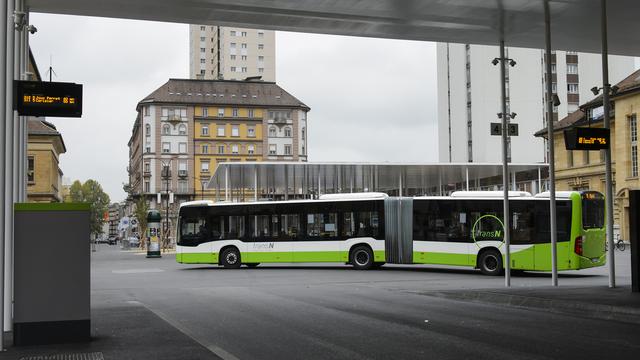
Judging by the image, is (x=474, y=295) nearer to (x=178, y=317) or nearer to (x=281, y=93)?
(x=178, y=317)

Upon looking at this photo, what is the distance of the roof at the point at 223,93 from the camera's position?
390ft

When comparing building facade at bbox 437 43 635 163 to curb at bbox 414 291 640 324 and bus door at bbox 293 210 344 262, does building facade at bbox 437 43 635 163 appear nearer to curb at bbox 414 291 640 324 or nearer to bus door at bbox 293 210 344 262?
bus door at bbox 293 210 344 262

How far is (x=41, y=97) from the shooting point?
34.1ft

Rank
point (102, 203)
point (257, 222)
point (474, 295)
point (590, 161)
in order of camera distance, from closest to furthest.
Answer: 1. point (474, 295)
2. point (257, 222)
3. point (590, 161)
4. point (102, 203)

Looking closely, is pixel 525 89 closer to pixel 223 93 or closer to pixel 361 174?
pixel 223 93

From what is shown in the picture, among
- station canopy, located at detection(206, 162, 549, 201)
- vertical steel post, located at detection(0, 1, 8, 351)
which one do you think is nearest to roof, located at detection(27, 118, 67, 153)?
station canopy, located at detection(206, 162, 549, 201)

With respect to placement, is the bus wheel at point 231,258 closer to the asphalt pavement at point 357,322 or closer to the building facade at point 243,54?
the asphalt pavement at point 357,322

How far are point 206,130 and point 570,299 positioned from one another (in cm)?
10909

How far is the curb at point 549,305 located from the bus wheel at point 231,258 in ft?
48.8

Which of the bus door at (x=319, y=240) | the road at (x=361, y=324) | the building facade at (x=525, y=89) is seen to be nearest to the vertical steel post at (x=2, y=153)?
the road at (x=361, y=324)

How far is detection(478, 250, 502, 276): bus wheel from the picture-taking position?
2614cm

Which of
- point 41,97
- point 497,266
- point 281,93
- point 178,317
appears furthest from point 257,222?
point 281,93

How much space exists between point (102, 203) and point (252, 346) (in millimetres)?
164243

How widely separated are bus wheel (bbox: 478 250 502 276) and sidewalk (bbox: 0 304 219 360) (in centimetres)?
1660
